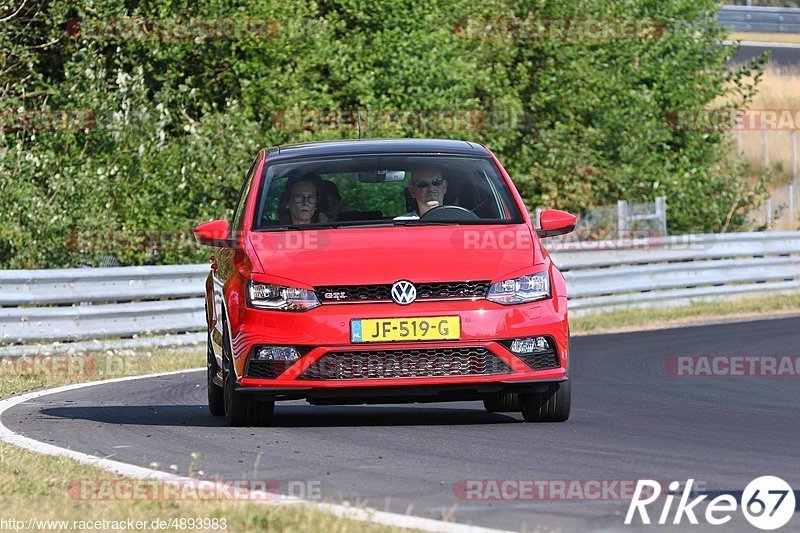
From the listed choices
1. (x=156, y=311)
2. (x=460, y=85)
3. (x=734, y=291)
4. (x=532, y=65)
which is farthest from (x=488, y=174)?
(x=532, y=65)

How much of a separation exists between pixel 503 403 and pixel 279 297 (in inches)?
69.4

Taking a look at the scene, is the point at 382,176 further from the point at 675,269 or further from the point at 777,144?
the point at 777,144

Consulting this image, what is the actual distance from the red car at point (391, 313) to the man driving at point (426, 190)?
0.17 metres

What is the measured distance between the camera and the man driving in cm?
921

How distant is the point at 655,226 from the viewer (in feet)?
76.6

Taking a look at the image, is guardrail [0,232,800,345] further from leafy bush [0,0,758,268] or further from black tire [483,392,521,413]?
black tire [483,392,521,413]

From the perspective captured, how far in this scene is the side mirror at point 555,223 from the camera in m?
9.09

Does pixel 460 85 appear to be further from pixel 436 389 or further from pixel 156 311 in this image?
pixel 436 389

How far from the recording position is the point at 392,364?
814cm

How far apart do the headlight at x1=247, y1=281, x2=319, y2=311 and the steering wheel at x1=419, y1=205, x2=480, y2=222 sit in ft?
3.53

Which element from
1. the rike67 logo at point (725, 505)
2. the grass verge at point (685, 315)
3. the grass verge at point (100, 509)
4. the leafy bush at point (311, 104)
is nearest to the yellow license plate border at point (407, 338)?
the grass verge at point (100, 509)

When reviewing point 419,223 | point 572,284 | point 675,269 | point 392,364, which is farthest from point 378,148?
point 675,269

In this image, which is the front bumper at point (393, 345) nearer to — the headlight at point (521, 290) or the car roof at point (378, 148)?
the headlight at point (521, 290)

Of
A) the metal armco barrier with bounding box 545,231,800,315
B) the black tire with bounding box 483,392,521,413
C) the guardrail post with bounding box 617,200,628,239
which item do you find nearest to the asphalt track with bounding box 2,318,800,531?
the black tire with bounding box 483,392,521,413
